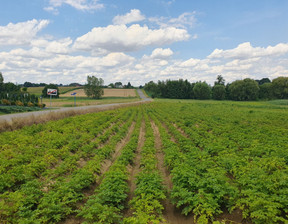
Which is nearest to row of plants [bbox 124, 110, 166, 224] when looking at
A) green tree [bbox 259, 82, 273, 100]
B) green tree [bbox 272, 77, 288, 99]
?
green tree [bbox 272, 77, 288, 99]

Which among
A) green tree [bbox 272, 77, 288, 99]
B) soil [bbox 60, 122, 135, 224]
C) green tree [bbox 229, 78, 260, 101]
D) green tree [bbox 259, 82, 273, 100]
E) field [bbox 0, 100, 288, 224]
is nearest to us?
field [bbox 0, 100, 288, 224]

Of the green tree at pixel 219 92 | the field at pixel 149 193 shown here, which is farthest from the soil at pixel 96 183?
the green tree at pixel 219 92

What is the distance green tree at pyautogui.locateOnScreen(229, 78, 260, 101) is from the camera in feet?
324

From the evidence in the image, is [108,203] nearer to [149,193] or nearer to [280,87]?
[149,193]

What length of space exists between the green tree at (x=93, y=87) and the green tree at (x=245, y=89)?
70730mm

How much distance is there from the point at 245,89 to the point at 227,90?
1143cm

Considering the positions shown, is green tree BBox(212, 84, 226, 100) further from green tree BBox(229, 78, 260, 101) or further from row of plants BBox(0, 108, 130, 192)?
row of plants BBox(0, 108, 130, 192)

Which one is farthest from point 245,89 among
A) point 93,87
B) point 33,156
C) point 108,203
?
point 108,203

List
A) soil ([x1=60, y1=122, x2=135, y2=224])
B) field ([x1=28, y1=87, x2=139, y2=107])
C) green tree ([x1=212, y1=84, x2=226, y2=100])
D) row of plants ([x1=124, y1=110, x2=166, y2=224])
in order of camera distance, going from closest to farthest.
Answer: row of plants ([x1=124, y1=110, x2=166, y2=224]) < soil ([x1=60, y1=122, x2=135, y2=224]) < field ([x1=28, y1=87, x2=139, y2=107]) < green tree ([x1=212, y1=84, x2=226, y2=100])

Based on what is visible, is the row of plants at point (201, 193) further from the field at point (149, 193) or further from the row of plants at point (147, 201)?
the row of plants at point (147, 201)

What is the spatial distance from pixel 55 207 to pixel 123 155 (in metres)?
4.99

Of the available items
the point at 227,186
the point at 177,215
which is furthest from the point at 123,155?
the point at 227,186

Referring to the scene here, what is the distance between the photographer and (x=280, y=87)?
312 feet

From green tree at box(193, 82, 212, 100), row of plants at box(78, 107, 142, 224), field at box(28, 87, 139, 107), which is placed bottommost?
row of plants at box(78, 107, 142, 224)
